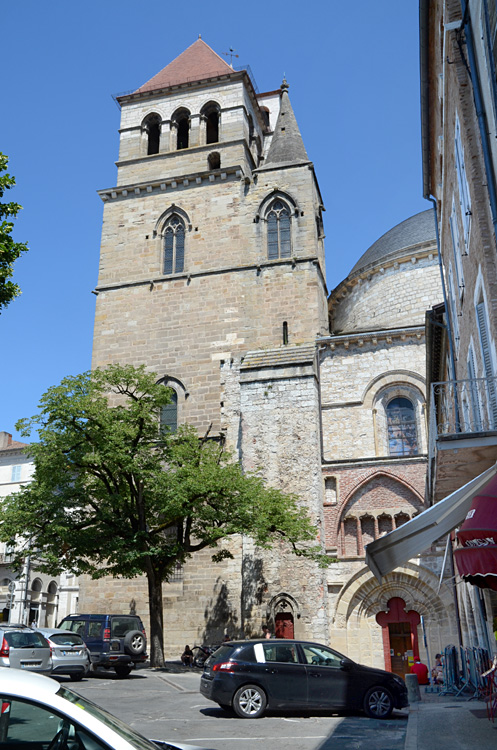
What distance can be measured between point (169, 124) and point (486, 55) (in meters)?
25.1

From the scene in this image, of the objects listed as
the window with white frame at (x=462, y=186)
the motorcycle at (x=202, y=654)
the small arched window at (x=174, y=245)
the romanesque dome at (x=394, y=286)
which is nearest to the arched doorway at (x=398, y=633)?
the motorcycle at (x=202, y=654)

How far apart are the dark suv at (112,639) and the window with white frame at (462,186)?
467 inches

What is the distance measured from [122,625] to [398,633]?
10088mm

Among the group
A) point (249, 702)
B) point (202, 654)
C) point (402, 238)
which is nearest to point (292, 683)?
point (249, 702)

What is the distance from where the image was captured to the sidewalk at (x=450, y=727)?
6984 millimetres

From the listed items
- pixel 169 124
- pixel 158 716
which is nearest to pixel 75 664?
pixel 158 716

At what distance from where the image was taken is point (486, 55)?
8.19 meters

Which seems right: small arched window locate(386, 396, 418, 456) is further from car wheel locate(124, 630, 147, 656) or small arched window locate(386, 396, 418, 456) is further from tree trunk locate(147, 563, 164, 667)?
car wheel locate(124, 630, 147, 656)

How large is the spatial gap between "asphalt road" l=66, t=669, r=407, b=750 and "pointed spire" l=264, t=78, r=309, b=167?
73.4ft

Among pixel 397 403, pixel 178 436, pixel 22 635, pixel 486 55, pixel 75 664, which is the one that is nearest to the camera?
pixel 486 55

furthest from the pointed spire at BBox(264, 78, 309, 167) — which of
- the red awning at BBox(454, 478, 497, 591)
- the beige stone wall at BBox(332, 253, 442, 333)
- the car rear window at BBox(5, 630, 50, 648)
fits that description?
the red awning at BBox(454, 478, 497, 591)

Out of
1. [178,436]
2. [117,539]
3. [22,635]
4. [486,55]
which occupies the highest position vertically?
[486,55]

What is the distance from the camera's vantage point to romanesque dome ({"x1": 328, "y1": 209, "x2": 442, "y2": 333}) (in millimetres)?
29078

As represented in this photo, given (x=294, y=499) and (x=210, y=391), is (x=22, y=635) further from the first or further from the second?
(x=210, y=391)
